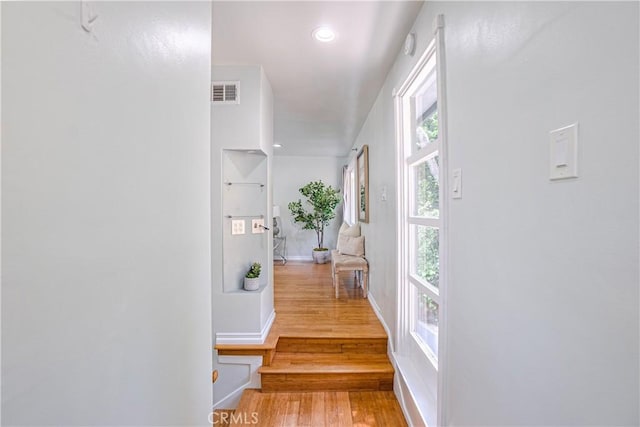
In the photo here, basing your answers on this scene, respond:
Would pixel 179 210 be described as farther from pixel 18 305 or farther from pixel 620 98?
pixel 620 98

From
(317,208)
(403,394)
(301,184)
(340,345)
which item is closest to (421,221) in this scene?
(403,394)

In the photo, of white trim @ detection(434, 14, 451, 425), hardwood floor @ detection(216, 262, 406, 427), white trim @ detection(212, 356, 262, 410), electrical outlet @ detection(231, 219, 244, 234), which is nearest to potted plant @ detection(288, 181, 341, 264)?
hardwood floor @ detection(216, 262, 406, 427)

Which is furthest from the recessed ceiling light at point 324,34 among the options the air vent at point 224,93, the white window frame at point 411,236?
the air vent at point 224,93

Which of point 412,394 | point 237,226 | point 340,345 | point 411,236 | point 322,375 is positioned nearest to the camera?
point 412,394

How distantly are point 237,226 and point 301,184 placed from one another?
3.89 m

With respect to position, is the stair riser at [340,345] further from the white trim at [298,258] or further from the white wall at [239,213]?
the white trim at [298,258]

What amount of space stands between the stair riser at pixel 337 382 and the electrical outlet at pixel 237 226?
4.34 feet

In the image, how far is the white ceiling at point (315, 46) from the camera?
1603 mm

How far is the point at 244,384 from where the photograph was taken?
2.32 m

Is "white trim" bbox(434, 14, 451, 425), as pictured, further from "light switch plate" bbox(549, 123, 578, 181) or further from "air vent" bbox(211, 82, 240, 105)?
"air vent" bbox(211, 82, 240, 105)

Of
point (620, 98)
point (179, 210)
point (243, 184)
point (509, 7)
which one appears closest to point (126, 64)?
point (179, 210)

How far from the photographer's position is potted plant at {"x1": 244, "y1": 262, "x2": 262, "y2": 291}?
248cm

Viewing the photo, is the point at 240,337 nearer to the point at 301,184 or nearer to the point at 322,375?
the point at 322,375

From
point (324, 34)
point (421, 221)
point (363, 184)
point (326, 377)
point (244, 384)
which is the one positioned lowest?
point (244, 384)
